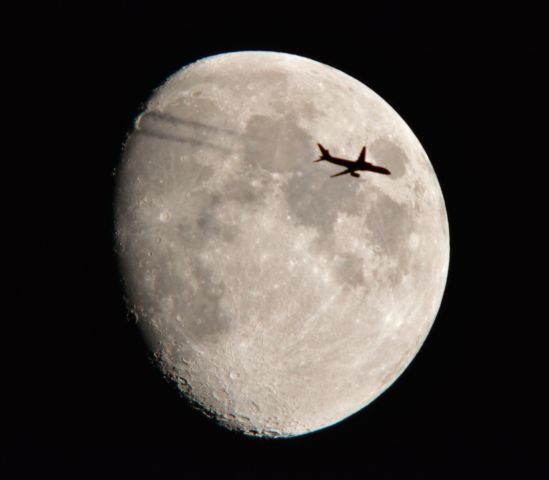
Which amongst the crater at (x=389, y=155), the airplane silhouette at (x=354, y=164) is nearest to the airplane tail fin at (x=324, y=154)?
the airplane silhouette at (x=354, y=164)

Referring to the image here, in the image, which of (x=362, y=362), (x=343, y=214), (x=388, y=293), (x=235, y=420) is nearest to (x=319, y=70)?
(x=343, y=214)

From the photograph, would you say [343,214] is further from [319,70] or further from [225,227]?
[319,70]

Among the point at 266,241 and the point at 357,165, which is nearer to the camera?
the point at 266,241

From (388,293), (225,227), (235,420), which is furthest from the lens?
(235,420)

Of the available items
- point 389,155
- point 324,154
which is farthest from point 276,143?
point 389,155

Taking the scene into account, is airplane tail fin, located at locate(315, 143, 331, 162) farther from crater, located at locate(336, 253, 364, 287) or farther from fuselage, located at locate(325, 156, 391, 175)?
crater, located at locate(336, 253, 364, 287)

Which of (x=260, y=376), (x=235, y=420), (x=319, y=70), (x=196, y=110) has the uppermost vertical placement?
(x=319, y=70)

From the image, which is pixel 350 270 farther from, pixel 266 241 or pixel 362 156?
pixel 362 156
